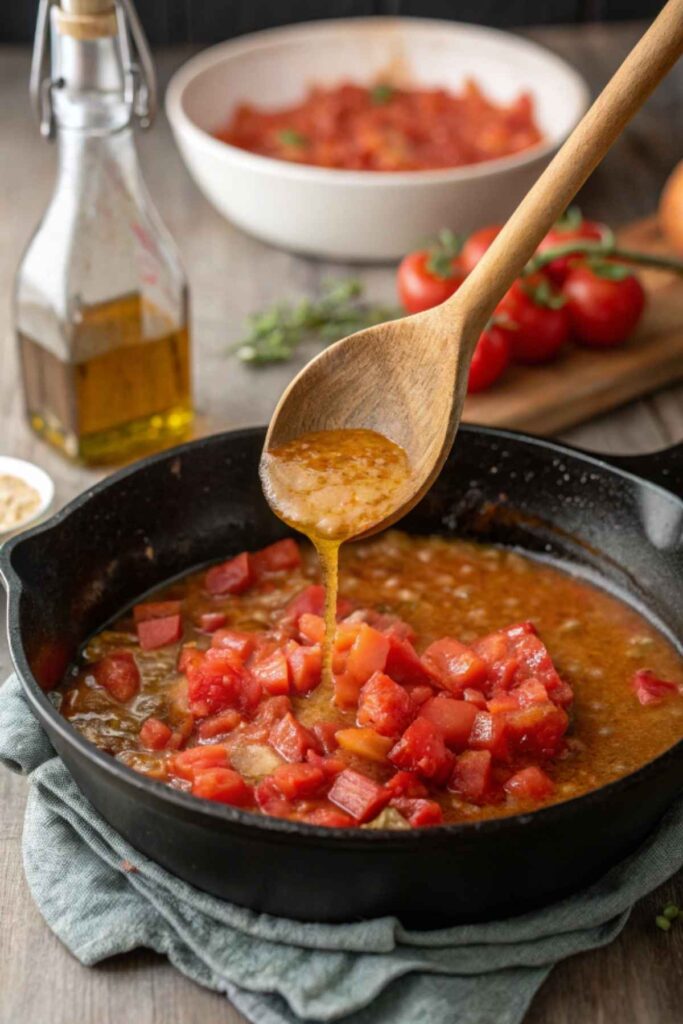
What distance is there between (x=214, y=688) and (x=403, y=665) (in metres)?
0.37

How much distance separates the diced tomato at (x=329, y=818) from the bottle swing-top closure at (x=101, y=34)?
1831 millimetres

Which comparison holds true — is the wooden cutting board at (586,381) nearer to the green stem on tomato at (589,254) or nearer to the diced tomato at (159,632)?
the green stem on tomato at (589,254)

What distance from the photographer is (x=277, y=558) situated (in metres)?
3.25

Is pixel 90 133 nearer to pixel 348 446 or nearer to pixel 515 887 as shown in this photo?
pixel 348 446

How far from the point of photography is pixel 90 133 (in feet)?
11.1

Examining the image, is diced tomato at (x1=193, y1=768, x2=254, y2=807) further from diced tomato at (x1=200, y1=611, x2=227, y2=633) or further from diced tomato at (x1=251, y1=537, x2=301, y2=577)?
diced tomato at (x1=251, y1=537, x2=301, y2=577)

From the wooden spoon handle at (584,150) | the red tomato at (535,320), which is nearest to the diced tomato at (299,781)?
the wooden spoon handle at (584,150)

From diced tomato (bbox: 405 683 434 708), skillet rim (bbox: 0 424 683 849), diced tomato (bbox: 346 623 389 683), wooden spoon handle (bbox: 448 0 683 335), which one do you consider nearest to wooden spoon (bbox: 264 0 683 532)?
wooden spoon handle (bbox: 448 0 683 335)

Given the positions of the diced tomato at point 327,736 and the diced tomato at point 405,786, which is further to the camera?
the diced tomato at point 327,736

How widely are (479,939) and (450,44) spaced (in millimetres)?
3865

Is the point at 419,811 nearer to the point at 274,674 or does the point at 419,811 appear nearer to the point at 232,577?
the point at 274,674

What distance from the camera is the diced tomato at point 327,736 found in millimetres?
2621

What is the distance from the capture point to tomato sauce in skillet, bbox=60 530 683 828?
99.7 inches

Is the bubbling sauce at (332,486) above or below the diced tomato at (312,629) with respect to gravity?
above
